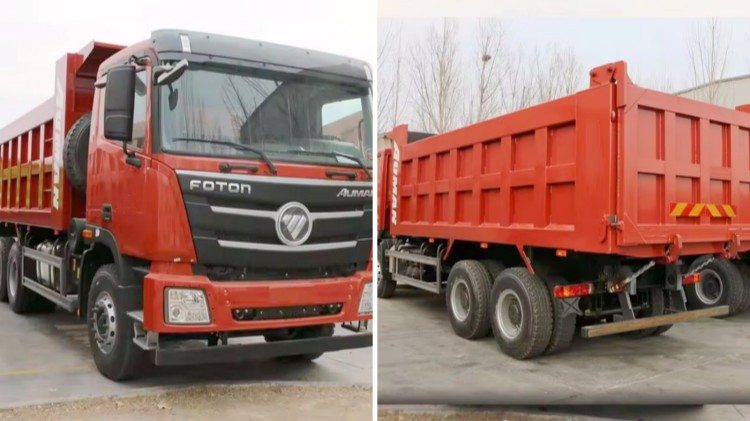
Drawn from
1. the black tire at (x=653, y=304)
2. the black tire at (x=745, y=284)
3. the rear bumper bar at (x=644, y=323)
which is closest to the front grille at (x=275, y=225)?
the rear bumper bar at (x=644, y=323)

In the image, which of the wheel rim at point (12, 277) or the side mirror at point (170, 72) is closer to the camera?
the side mirror at point (170, 72)

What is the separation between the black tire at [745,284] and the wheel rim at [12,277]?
550 centimetres

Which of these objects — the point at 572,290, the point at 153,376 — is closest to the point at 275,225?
the point at 153,376

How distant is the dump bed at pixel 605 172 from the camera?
10.3ft

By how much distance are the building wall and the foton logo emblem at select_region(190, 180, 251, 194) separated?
2664 millimetres

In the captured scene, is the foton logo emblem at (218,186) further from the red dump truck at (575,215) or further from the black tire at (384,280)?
the black tire at (384,280)

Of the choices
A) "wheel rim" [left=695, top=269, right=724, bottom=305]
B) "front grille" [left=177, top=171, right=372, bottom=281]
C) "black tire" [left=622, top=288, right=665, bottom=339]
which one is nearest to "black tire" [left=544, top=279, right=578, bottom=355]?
"black tire" [left=622, top=288, right=665, bottom=339]

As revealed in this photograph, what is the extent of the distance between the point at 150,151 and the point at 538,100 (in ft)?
6.69

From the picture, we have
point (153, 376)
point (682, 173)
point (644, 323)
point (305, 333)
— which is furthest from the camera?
point (644, 323)

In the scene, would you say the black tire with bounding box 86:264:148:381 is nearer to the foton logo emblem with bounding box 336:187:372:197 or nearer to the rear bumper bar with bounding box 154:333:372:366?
the rear bumper bar with bounding box 154:333:372:366

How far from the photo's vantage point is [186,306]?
8.96 feet

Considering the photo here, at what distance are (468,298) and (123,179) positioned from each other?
2359 millimetres

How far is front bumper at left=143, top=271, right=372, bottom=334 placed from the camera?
2734 millimetres

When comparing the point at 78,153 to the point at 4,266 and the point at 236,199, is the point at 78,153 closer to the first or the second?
the point at 236,199
